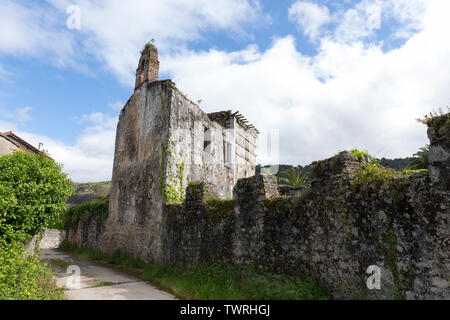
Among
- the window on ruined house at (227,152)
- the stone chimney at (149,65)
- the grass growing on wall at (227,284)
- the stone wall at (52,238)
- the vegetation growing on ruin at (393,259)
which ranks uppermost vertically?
the stone chimney at (149,65)

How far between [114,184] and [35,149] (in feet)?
69.5

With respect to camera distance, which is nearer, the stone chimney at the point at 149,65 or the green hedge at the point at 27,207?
the green hedge at the point at 27,207

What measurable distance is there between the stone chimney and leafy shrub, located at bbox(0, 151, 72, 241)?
644cm

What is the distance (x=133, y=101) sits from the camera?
Answer: 1533 cm

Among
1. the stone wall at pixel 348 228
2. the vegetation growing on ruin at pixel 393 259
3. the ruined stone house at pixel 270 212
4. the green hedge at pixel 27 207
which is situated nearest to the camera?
the stone wall at pixel 348 228

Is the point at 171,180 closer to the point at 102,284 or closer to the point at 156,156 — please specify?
the point at 156,156

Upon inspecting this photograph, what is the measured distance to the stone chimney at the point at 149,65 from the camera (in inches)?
569

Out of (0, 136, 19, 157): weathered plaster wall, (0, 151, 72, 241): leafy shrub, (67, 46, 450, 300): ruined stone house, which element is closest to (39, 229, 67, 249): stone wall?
(0, 136, 19, 157): weathered plaster wall

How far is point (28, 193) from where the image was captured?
906 centimetres

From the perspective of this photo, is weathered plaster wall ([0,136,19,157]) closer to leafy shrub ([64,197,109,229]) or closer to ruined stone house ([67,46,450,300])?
leafy shrub ([64,197,109,229])

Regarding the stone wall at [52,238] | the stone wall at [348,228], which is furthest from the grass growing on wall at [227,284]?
the stone wall at [52,238]

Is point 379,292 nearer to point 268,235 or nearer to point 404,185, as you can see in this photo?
point 404,185

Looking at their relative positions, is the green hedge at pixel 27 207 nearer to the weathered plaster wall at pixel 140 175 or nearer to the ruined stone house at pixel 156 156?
the weathered plaster wall at pixel 140 175
